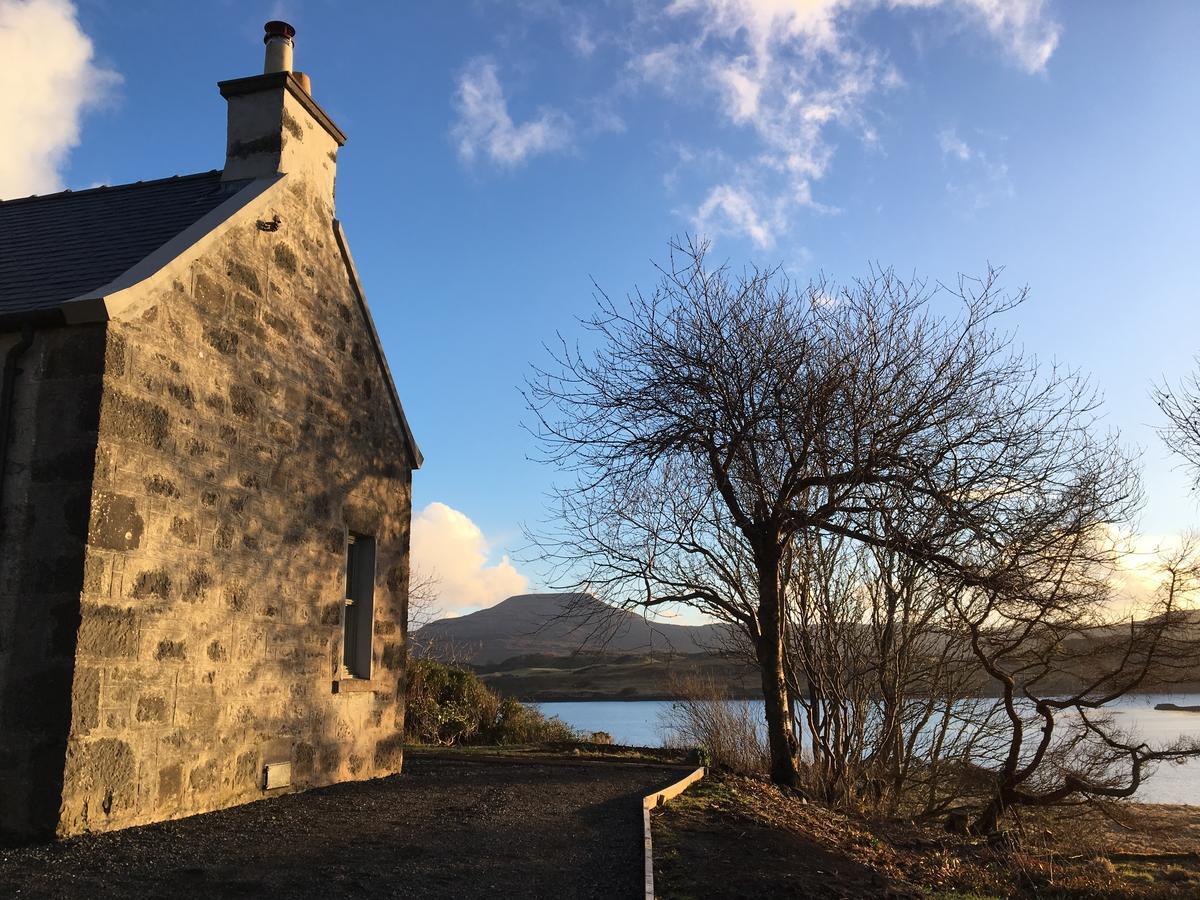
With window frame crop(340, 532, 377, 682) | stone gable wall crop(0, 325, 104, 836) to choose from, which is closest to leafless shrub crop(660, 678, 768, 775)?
window frame crop(340, 532, 377, 682)

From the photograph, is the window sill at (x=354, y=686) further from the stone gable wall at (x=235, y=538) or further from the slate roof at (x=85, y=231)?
the slate roof at (x=85, y=231)

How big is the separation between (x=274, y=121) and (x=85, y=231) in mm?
2162

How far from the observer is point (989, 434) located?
1077cm

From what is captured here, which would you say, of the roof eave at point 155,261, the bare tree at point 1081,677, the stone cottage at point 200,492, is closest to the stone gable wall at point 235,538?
the stone cottage at point 200,492

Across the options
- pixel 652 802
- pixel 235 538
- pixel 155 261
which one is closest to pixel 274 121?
pixel 155 261

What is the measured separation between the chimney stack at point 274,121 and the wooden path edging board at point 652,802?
700cm

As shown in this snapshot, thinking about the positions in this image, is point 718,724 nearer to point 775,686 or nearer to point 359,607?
point 775,686

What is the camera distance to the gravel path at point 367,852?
202 inches

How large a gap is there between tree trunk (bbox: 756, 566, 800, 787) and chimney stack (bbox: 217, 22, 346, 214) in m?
6.88

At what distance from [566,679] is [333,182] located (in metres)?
32.1

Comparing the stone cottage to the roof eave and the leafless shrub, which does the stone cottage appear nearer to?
the roof eave

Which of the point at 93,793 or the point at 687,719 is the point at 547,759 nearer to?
the point at 687,719

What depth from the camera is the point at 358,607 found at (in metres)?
10.3

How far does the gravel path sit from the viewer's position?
5.13m
